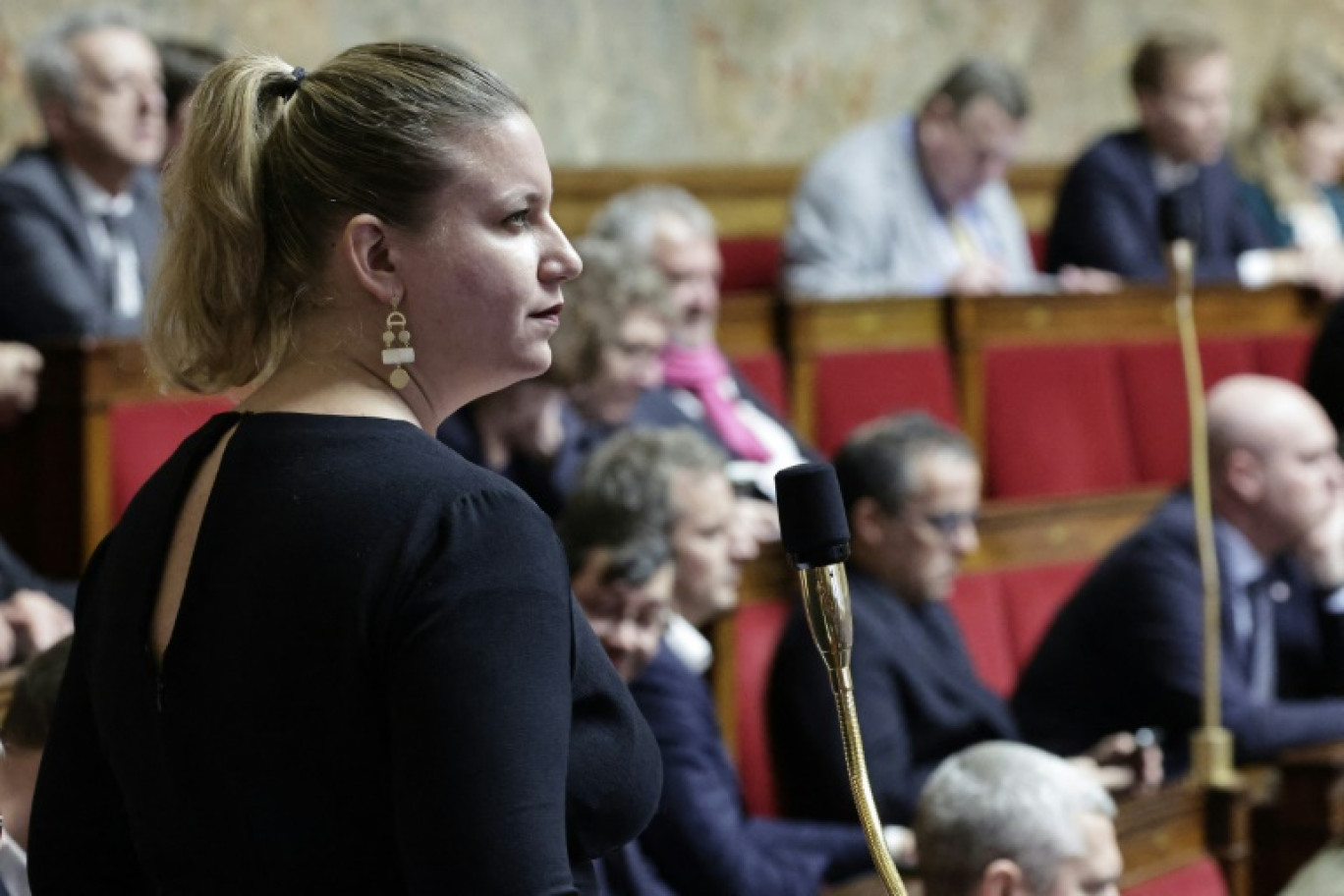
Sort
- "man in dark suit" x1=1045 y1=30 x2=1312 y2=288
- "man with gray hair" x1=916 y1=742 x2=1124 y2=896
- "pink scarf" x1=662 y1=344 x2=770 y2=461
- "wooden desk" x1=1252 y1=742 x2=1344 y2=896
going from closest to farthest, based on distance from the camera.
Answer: "man with gray hair" x1=916 y1=742 x2=1124 y2=896 < "wooden desk" x1=1252 y1=742 x2=1344 y2=896 < "pink scarf" x1=662 y1=344 x2=770 y2=461 < "man in dark suit" x1=1045 y1=30 x2=1312 y2=288

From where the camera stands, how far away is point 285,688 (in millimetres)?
895

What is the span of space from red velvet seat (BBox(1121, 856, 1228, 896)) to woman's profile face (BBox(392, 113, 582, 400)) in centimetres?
124

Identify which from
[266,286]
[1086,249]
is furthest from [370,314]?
[1086,249]

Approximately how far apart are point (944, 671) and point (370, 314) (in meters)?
1.87

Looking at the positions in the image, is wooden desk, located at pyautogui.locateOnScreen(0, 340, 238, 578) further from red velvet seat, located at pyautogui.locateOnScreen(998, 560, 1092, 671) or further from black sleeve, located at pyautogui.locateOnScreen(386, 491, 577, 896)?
black sleeve, located at pyautogui.locateOnScreen(386, 491, 577, 896)

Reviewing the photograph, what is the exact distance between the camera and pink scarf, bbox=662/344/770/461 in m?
3.63

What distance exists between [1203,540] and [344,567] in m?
2.08

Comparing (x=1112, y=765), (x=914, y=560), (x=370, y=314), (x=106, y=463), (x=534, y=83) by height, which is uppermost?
(x=534, y=83)

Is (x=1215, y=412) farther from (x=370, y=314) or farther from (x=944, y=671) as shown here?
(x=370, y=314)

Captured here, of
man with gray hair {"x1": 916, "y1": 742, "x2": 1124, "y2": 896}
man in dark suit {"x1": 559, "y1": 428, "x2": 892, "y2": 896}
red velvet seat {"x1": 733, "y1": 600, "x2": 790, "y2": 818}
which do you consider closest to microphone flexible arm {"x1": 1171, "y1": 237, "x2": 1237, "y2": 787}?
man in dark suit {"x1": 559, "y1": 428, "x2": 892, "y2": 896}

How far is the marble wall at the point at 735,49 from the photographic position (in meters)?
4.86

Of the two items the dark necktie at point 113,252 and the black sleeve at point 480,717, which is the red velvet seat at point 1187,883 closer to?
the black sleeve at point 480,717

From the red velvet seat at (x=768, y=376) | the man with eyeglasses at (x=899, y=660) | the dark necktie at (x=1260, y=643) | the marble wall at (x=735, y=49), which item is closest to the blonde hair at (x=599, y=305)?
the man with eyeglasses at (x=899, y=660)

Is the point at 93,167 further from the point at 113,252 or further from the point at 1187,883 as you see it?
the point at 1187,883
